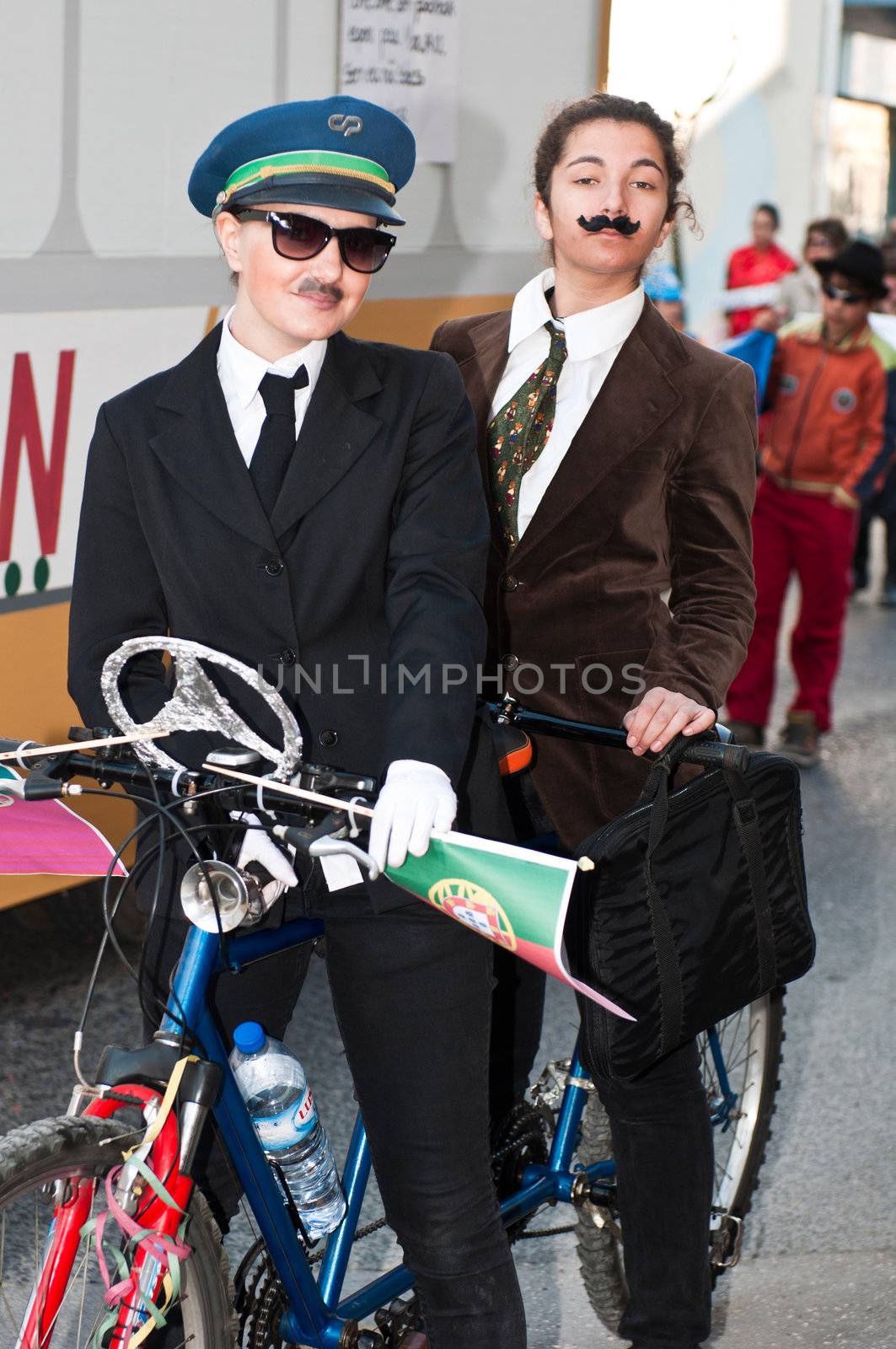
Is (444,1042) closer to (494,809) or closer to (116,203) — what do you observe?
(494,809)

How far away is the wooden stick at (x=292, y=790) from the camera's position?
2.00 m

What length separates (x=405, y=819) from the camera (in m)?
1.98

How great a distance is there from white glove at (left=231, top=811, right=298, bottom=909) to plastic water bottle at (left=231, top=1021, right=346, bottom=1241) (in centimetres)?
25

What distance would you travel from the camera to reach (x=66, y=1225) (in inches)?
81.6

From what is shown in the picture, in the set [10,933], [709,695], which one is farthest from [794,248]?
[709,695]

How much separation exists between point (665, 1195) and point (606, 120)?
6.03 ft

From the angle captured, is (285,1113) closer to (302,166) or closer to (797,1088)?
(302,166)

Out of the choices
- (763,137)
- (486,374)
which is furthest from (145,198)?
(763,137)

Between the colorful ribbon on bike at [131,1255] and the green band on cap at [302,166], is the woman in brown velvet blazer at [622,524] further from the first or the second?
the colorful ribbon on bike at [131,1255]

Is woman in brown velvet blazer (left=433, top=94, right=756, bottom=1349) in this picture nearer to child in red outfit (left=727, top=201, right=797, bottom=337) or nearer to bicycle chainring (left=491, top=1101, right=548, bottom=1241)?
bicycle chainring (left=491, top=1101, right=548, bottom=1241)

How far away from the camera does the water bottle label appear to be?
94.3 inches

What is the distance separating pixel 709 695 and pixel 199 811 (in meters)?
0.99

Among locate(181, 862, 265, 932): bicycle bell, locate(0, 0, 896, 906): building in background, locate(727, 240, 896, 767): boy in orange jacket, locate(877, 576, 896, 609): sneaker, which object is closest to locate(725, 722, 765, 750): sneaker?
locate(727, 240, 896, 767): boy in orange jacket

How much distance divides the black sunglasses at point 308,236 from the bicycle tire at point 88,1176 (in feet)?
3.66
